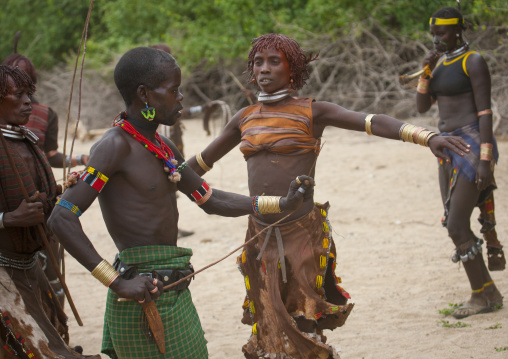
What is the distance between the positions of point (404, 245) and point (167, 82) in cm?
468

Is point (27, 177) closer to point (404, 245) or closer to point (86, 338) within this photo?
point (86, 338)

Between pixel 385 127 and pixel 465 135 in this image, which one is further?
pixel 465 135

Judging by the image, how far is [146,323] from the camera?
2.81 meters

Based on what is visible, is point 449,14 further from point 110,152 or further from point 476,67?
point 110,152

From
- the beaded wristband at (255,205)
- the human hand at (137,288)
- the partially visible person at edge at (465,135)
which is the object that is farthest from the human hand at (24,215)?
the partially visible person at edge at (465,135)

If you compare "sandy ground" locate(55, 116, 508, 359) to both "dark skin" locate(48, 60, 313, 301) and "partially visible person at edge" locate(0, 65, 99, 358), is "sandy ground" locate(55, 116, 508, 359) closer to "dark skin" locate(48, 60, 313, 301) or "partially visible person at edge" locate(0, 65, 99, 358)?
"dark skin" locate(48, 60, 313, 301)

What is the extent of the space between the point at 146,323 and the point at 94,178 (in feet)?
2.21

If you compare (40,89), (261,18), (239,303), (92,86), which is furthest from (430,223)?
(40,89)

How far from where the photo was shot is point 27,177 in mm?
3250

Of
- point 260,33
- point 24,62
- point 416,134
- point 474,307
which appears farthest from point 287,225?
point 260,33

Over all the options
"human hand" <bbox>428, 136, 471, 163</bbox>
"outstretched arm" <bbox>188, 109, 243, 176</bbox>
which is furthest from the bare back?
"human hand" <bbox>428, 136, 471, 163</bbox>

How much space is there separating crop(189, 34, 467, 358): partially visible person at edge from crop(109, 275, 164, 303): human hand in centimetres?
108

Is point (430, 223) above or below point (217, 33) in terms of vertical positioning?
below

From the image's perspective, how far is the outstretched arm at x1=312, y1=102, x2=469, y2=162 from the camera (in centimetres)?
328
